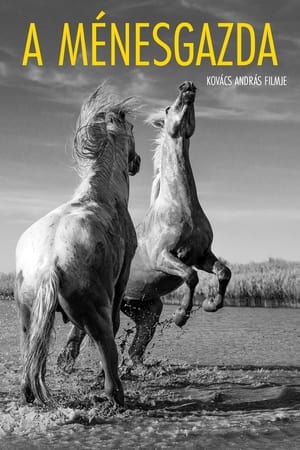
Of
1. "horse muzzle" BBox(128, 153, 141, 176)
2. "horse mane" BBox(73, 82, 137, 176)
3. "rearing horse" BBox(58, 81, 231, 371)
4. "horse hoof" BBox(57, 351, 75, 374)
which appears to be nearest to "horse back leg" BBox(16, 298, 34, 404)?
"horse mane" BBox(73, 82, 137, 176)

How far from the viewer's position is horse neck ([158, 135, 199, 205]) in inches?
255

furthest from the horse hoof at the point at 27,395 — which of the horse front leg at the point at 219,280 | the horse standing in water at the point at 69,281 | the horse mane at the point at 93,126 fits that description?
the horse front leg at the point at 219,280

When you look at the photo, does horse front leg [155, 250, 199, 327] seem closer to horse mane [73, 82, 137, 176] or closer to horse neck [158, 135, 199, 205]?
horse neck [158, 135, 199, 205]

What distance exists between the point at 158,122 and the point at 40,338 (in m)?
3.67

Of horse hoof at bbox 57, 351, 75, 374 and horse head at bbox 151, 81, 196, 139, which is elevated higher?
horse head at bbox 151, 81, 196, 139

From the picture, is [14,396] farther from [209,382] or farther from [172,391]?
[209,382]

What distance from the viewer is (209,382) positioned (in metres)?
5.68

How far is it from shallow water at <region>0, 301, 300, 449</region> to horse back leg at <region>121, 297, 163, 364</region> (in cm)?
21

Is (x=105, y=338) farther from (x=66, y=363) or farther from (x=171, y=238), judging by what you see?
(x=171, y=238)

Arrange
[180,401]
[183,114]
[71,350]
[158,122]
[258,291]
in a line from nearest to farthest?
[180,401] → [71,350] → [183,114] → [158,122] → [258,291]

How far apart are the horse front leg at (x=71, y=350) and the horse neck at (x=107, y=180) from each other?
4.85ft

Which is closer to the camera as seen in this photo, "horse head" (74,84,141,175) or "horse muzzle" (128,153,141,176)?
"horse head" (74,84,141,175)

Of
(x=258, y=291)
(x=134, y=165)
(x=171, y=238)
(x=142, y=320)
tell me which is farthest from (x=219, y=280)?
(x=258, y=291)

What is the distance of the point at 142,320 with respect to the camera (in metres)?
6.54
